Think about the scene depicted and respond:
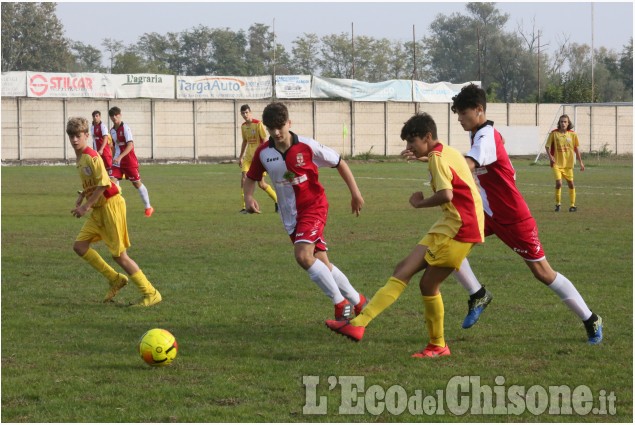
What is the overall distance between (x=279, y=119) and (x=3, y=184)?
2041cm

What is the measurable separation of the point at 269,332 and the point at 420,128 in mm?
2039

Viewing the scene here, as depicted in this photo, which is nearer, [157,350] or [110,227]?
[157,350]

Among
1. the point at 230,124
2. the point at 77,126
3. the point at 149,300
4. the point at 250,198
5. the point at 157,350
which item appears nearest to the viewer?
the point at 157,350

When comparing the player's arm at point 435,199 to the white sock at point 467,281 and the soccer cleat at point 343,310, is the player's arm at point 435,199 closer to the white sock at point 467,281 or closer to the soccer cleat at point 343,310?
the white sock at point 467,281

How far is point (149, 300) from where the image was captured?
8.88 meters

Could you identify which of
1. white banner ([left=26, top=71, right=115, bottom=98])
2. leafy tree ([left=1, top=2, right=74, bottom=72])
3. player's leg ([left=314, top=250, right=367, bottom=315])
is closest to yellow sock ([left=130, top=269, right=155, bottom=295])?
player's leg ([left=314, top=250, right=367, bottom=315])

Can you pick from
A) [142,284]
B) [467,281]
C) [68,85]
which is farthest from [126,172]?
[68,85]

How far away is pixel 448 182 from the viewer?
6.52m

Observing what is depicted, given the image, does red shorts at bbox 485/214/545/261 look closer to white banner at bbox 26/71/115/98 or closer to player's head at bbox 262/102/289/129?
player's head at bbox 262/102/289/129

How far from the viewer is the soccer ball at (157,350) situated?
638cm

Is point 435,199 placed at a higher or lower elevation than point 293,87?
lower

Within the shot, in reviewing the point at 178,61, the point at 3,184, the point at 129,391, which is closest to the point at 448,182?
the point at 129,391

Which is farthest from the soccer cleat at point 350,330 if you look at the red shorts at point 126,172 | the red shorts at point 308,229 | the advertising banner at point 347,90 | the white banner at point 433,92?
the white banner at point 433,92

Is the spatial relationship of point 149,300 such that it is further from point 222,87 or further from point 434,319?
point 222,87
